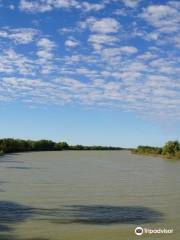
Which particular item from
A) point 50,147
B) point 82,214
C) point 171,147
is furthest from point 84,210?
point 50,147

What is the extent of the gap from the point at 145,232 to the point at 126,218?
3.60 meters

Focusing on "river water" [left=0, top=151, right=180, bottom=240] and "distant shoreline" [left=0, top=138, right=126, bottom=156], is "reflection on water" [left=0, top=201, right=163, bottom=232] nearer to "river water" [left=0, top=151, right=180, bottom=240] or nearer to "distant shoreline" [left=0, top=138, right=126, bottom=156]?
"river water" [left=0, top=151, right=180, bottom=240]

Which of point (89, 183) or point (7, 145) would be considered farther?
point (7, 145)

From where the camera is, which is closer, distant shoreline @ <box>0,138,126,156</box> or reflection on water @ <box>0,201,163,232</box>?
reflection on water @ <box>0,201,163,232</box>

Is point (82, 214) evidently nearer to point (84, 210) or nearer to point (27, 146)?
point (84, 210)

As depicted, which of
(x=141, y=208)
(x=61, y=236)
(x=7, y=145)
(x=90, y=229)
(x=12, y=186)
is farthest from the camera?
(x=7, y=145)

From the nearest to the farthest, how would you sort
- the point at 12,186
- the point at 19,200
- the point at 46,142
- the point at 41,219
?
the point at 41,219 → the point at 19,200 → the point at 12,186 → the point at 46,142

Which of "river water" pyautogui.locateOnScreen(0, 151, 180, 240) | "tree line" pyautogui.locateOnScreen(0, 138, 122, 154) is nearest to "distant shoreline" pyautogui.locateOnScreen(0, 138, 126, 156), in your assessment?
"tree line" pyautogui.locateOnScreen(0, 138, 122, 154)

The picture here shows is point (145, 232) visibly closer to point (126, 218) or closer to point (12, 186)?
point (126, 218)

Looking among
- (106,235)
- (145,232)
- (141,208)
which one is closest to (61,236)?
(106,235)

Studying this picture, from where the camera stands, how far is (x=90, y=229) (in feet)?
65.0

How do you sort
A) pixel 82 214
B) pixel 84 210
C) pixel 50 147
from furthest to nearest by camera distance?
pixel 50 147 → pixel 84 210 → pixel 82 214

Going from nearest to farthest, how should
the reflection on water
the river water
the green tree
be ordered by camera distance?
the river water, the reflection on water, the green tree

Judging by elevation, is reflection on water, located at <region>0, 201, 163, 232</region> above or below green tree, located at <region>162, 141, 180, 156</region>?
below
